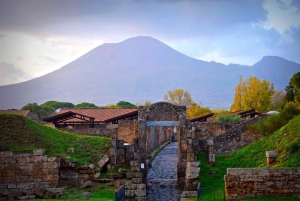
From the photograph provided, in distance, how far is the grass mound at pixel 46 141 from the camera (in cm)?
2262

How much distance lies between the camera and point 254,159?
20.4 metres

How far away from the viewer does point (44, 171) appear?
69.7ft

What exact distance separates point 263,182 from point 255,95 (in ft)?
186

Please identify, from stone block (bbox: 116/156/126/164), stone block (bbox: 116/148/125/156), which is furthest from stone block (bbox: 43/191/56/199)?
stone block (bbox: 116/148/125/156)

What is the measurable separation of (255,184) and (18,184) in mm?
10946

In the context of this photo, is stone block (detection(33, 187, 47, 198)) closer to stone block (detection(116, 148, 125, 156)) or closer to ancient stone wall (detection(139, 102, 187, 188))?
stone block (detection(116, 148, 125, 156))

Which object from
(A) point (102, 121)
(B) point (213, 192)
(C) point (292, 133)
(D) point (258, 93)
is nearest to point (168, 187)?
(B) point (213, 192)

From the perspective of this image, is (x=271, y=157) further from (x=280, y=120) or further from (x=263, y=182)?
(x=280, y=120)

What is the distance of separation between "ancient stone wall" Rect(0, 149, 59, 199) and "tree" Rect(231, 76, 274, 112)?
52.4m

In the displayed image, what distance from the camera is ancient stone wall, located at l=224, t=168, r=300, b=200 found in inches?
641

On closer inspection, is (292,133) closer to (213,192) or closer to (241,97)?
(213,192)

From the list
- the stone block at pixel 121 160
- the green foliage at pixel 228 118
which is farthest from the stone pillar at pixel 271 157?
the green foliage at pixel 228 118

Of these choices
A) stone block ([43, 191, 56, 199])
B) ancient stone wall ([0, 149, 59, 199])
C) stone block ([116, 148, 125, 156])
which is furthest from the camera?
stone block ([116, 148, 125, 156])

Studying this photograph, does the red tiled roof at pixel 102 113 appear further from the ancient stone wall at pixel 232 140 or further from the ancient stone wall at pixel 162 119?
the ancient stone wall at pixel 162 119
